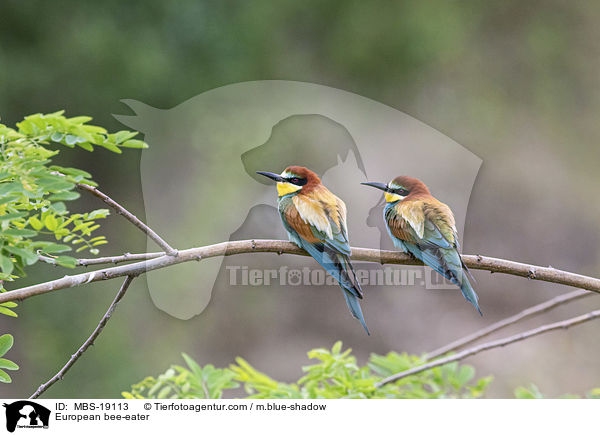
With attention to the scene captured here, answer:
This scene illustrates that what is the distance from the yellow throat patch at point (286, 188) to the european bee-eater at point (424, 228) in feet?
0.29

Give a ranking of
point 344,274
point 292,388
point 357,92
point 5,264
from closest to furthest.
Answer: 1. point 5,264
2. point 344,274
3. point 292,388
4. point 357,92

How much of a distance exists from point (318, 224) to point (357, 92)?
0.66 m

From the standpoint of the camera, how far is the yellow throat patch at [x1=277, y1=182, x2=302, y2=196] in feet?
2.01

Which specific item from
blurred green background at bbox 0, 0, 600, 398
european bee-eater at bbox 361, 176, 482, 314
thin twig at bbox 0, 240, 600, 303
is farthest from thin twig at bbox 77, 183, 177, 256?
blurred green background at bbox 0, 0, 600, 398

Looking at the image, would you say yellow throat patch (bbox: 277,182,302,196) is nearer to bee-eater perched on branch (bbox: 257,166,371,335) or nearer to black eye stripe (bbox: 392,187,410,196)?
bee-eater perched on branch (bbox: 257,166,371,335)

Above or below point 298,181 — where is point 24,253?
below

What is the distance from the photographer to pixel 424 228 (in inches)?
23.1

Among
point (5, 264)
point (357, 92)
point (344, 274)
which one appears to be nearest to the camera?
point (5, 264)

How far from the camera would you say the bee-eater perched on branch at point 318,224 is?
558mm
